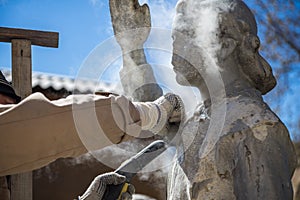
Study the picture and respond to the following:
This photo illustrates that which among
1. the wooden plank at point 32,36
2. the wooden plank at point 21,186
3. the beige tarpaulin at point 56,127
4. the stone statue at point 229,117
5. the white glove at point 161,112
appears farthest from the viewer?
the wooden plank at point 32,36

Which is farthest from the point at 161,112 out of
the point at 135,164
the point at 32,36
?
the point at 32,36

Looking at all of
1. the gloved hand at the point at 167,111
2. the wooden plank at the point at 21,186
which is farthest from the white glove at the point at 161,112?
the wooden plank at the point at 21,186

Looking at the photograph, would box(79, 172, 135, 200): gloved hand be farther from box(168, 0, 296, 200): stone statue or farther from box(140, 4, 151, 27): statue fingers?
box(140, 4, 151, 27): statue fingers

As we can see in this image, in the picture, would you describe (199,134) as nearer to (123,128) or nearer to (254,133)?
(254,133)

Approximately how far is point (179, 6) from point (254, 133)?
749 millimetres

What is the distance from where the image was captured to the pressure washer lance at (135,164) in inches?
105

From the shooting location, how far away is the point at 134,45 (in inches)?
113

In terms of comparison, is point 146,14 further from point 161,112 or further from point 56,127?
point 56,127

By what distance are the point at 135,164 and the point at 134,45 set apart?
2.01 feet

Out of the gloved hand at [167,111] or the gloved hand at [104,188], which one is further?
the gloved hand at [104,188]

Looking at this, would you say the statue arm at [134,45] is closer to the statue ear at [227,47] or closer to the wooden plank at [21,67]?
the statue ear at [227,47]

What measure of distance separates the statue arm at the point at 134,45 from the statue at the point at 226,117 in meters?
0.22

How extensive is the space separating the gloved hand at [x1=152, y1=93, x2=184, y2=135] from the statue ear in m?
0.30

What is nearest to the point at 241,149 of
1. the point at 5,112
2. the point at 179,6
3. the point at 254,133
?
the point at 254,133
